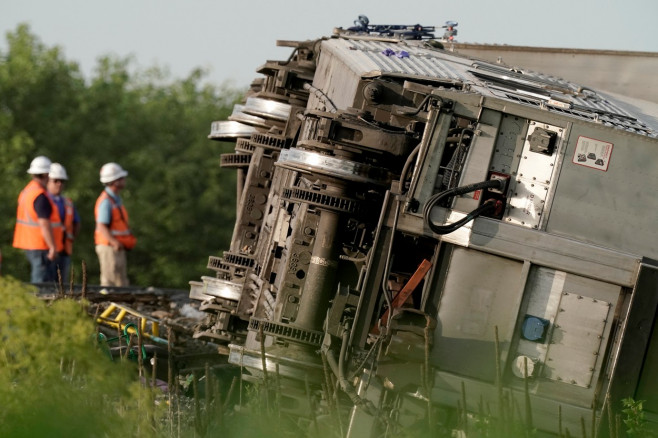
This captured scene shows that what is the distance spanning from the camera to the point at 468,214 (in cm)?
835

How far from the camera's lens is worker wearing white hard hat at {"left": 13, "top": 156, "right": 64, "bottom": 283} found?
1858 centimetres

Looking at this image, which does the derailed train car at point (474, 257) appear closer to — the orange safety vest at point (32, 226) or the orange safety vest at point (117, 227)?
the orange safety vest at point (32, 226)

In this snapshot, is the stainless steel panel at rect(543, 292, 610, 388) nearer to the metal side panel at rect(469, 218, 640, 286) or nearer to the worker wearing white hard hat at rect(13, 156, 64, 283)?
the metal side panel at rect(469, 218, 640, 286)

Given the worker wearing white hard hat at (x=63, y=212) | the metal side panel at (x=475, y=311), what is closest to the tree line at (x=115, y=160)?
the worker wearing white hard hat at (x=63, y=212)

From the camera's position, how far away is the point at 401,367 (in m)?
8.43

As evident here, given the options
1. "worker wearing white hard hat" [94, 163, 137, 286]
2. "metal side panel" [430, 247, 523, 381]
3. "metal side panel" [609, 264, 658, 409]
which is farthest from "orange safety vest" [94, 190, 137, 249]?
"metal side panel" [609, 264, 658, 409]

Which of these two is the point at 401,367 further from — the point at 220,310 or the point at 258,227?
the point at 258,227

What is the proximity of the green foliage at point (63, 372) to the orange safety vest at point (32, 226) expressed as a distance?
13.8 meters

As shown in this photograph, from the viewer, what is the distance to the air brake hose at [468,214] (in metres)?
8.34

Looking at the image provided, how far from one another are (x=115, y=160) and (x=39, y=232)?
1584 cm

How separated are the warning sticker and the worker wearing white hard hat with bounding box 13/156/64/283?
11.3 meters

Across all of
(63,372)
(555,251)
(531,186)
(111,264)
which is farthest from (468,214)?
(111,264)

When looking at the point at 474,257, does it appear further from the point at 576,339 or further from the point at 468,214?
the point at 576,339

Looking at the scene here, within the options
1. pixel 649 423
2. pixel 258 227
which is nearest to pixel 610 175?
pixel 649 423
